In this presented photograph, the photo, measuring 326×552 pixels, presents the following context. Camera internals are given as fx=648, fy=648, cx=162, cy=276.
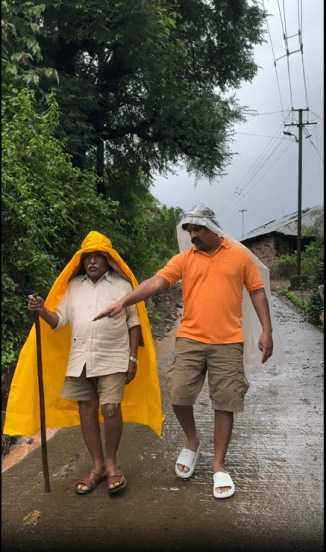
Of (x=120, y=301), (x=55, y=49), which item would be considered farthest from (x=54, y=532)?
(x=55, y=49)

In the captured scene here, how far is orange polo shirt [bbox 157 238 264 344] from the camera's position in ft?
13.0

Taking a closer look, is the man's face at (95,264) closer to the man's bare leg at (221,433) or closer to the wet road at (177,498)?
the man's bare leg at (221,433)

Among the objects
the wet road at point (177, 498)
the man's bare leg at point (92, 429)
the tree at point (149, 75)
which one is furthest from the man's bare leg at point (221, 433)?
the tree at point (149, 75)

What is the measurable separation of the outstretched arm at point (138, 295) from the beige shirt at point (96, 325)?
129 millimetres

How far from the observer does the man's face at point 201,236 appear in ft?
13.0

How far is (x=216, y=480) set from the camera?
3.91 meters

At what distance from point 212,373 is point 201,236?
0.86m

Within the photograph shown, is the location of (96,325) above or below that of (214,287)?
below

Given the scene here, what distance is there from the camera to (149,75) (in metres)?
14.1

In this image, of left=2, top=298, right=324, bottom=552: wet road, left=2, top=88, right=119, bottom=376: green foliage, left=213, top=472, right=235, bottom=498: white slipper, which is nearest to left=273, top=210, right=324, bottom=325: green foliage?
left=2, top=298, right=324, bottom=552: wet road

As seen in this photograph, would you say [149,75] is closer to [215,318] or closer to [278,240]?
[215,318]

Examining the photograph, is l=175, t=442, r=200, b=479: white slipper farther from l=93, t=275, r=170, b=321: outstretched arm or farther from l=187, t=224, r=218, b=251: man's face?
l=187, t=224, r=218, b=251: man's face

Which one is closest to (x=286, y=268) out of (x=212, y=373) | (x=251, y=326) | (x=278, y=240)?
(x=278, y=240)

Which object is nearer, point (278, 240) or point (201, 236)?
point (201, 236)
